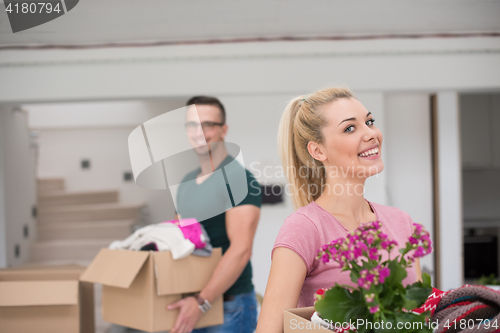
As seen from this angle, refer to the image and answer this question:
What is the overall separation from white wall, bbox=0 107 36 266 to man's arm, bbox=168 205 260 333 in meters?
3.57

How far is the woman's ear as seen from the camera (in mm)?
976

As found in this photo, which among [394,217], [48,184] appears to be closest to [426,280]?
[394,217]

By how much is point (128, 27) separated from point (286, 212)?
5.88ft

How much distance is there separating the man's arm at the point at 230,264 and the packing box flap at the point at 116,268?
0.20m

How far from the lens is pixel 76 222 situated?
5633 millimetres

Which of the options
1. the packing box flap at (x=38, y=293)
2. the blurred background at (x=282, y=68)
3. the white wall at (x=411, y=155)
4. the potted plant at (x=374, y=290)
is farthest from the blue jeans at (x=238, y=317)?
the white wall at (x=411, y=155)

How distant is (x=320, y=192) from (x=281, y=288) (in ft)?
1.23

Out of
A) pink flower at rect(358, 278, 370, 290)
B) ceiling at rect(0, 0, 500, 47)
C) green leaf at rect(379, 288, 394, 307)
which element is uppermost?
ceiling at rect(0, 0, 500, 47)

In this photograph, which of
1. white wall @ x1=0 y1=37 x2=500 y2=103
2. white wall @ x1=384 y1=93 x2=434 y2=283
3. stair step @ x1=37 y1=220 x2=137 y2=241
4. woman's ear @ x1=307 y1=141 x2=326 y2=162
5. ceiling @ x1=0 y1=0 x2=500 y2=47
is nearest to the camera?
woman's ear @ x1=307 y1=141 x2=326 y2=162

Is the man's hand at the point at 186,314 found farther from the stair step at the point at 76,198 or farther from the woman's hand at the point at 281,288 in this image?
the stair step at the point at 76,198

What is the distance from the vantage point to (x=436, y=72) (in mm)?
2941

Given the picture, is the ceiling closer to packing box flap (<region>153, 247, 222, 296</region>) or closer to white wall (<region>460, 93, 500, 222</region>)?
white wall (<region>460, 93, 500, 222</region>)

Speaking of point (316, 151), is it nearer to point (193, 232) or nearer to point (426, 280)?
point (426, 280)

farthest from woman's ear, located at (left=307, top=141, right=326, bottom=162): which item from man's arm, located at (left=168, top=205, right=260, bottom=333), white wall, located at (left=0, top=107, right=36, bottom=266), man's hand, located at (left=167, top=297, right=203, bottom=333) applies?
white wall, located at (left=0, top=107, right=36, bottom=266)
